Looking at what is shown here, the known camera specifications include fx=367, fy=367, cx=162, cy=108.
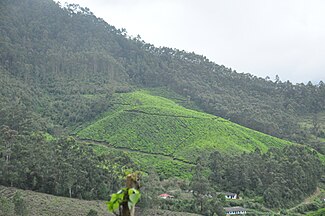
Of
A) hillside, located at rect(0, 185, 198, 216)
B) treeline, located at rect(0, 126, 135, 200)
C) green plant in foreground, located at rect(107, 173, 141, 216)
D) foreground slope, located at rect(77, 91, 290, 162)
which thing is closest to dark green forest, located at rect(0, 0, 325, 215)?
treeline, located at rect(0, 126, 135, 200)

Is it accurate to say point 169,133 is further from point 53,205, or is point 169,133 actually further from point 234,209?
point 53,205

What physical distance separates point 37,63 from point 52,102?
47.9 ft

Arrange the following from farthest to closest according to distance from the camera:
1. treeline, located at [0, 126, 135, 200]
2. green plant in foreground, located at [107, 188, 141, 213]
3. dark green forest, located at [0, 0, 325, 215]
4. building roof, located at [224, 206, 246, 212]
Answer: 1. building roof, located at [224, 206, 246, 212]
2. dark green forest, located at [0, 0, 325, 215]
3. treeline, located at [0, 126, 135, 200]
4. green plant in foreground, located at [107, 188, 141, 213]

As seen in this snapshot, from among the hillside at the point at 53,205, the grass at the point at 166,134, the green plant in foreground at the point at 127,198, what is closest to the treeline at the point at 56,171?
the hillside at the point at 53,205

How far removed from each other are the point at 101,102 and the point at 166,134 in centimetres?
1600

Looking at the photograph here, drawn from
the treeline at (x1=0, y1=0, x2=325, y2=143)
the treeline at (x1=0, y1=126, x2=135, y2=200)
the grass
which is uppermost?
the treeline at (x1=0, y1=0, x2=325, y2=143)

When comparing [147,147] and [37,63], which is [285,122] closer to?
[147,147]

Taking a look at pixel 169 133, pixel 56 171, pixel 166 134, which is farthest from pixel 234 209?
pixel 169 133

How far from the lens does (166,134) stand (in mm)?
55406

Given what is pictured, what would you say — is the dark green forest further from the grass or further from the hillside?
the grass

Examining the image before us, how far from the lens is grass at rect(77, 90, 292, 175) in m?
49.9

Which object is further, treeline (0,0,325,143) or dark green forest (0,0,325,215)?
treeline (0,0,325,143)

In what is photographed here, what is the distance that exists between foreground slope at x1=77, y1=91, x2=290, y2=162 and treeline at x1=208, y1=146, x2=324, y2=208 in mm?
5338

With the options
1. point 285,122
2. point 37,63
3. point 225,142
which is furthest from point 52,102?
point 285,122
